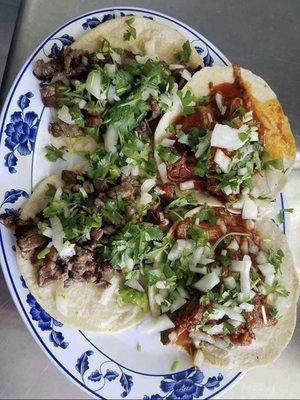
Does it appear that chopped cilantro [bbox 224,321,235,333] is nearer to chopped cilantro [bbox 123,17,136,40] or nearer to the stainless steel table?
the stainless steel table

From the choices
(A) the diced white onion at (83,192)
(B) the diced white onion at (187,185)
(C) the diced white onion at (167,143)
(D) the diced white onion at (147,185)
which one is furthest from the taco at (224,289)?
(A) the diced white onion at (83,192)

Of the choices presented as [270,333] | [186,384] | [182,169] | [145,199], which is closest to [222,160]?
[182,169]

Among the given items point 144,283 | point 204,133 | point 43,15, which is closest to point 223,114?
point 204,133

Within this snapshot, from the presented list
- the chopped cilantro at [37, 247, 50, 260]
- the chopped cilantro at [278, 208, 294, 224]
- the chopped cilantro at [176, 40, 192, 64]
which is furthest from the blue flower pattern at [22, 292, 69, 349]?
the chopped cilantro at [176, 40, 192, 64]

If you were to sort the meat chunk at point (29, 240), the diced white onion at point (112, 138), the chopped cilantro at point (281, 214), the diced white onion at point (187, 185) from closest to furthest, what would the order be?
the meat chunk at point (29, 240) < the diced white onion at point (112, 138) < the diced white onion at point (187, 185) < the chopped cilantro at point (281, 214)

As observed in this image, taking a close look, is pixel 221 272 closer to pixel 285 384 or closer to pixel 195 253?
A: pixel 195 253

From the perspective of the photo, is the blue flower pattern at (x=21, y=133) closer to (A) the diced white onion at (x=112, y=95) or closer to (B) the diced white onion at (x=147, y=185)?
(A) the diced white onion at (x=112, y=95)

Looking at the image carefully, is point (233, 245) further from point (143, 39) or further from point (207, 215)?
point (143, 39)
